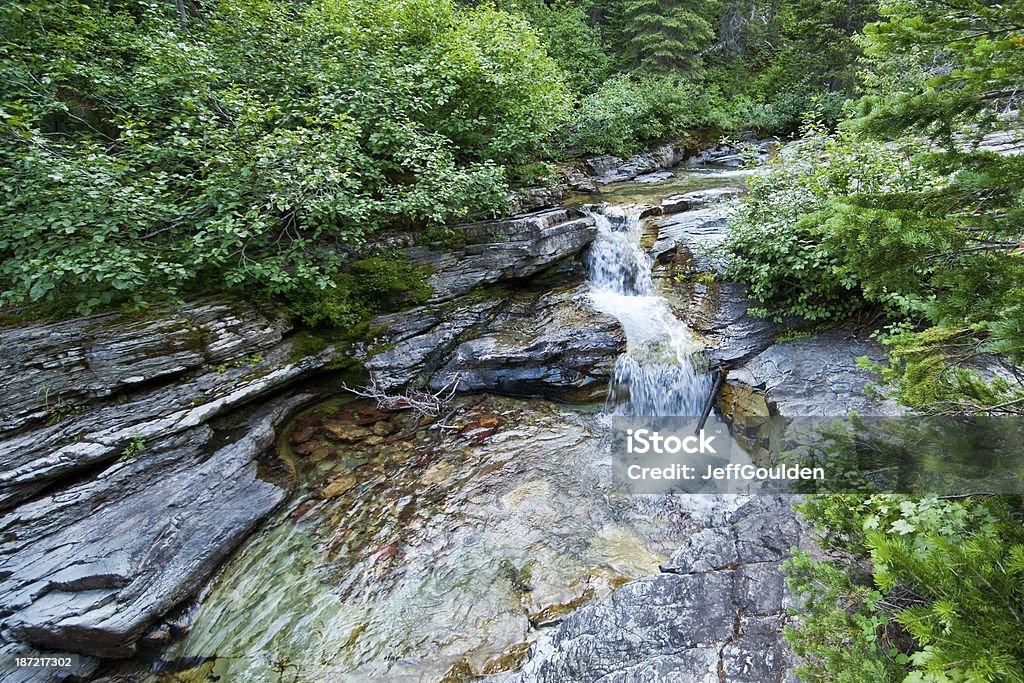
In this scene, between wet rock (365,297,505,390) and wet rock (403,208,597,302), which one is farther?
wet rock (403,208,597,302)

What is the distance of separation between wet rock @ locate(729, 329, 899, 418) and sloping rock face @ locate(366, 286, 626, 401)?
2.05 meters

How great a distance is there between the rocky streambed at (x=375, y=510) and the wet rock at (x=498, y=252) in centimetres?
43

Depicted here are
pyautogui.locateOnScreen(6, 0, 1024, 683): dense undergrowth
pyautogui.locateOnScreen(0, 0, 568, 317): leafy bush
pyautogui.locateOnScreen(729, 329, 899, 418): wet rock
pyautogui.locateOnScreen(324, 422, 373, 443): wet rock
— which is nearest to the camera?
pyautogui.locateOnScreen(6, 0, 1024, 683): dense undergrowth

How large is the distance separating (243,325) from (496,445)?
3808mm

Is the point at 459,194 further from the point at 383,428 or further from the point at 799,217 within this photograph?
the point at 799,217

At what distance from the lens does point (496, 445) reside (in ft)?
20.8

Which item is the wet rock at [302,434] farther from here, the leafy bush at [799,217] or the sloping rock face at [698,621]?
the leafy bush at [799,217]

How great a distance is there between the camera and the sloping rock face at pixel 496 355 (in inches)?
284

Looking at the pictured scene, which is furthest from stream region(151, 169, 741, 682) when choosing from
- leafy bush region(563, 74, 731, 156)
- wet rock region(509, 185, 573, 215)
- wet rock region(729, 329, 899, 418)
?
leafy bush region(563, 74, 731, 156)

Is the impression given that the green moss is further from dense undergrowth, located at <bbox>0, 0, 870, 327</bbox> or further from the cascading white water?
the cascading white water

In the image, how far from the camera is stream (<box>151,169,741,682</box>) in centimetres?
391

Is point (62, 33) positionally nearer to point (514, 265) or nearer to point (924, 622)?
point (514, 265)

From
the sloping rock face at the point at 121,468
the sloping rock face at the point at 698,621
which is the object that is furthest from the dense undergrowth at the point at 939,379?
the sloping rock face at the point at 121,468

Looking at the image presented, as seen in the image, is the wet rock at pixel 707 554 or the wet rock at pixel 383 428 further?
the wet rock at pixel 383 428
